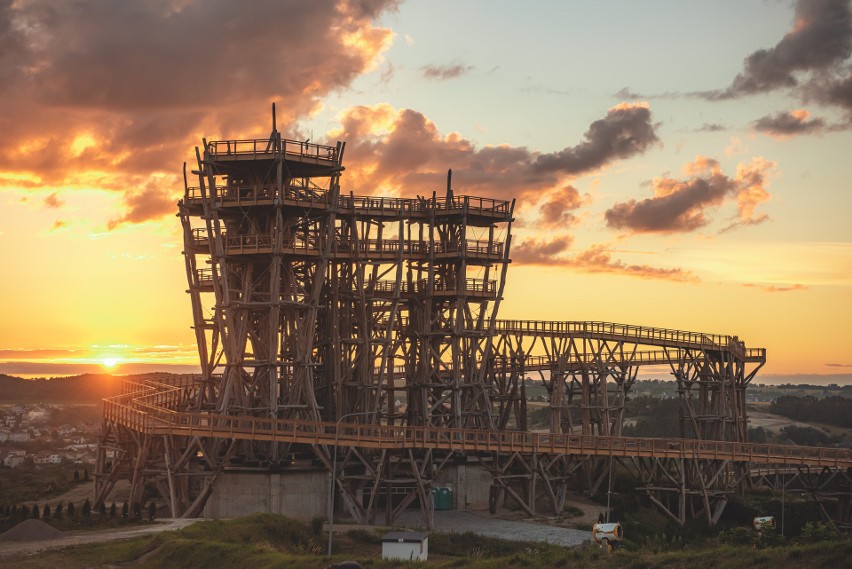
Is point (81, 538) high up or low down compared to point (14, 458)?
up

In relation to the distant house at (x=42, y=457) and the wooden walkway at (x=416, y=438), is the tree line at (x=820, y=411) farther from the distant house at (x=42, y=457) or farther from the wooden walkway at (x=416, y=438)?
the distant house at (x=42, y=457)

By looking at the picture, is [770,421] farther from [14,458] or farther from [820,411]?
[14,458]

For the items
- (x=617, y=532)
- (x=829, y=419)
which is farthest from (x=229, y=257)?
(x=829, y=419)

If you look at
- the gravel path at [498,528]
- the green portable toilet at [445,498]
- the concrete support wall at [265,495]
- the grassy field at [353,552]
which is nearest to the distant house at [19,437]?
the green portable toilet at [445,498]

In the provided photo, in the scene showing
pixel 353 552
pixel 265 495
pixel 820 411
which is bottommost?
pixel 353 552

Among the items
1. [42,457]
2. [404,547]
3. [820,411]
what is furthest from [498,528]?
[820,411]

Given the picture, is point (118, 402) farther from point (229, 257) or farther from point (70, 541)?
point (70, 541)

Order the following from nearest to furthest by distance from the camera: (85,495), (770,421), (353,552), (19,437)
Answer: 1. (353,552)
2. (85,495)
3. (19,437)
4. (770,421)


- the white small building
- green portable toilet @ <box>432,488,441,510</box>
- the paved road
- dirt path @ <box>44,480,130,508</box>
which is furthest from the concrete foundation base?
the white small building
